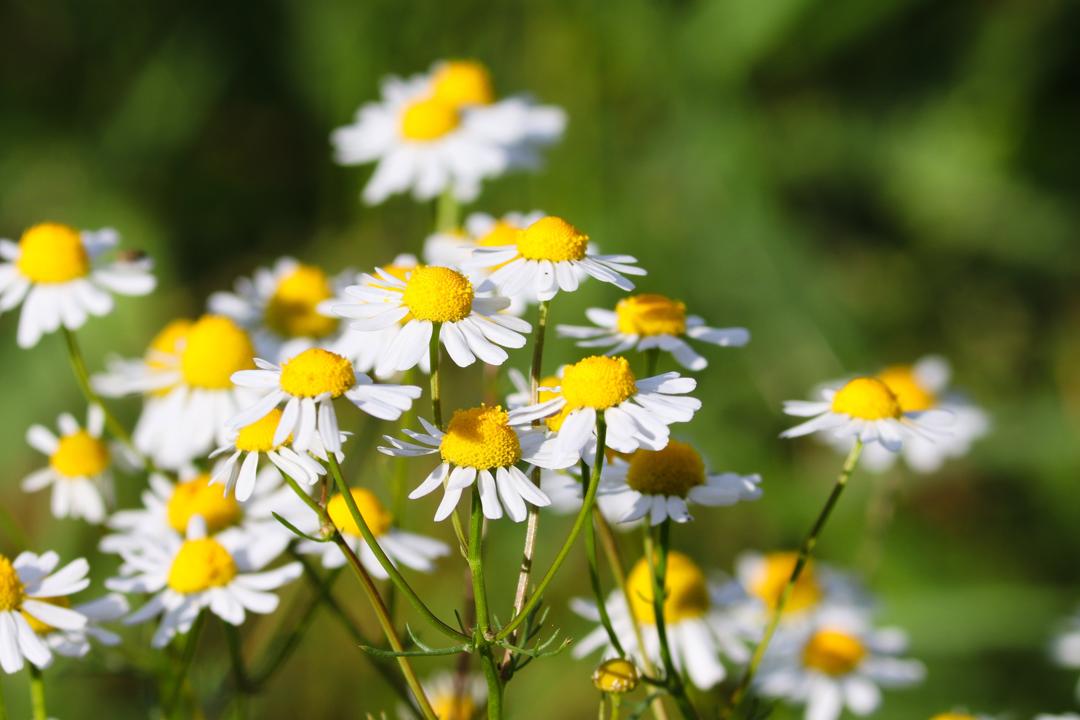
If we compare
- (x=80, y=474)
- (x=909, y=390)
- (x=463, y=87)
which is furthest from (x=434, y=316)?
(x=909, y=390)

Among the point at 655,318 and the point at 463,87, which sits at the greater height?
the point at 463,87

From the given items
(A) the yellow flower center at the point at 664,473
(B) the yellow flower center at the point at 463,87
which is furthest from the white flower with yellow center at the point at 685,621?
(B) the yellow flower center at the point at 463,87

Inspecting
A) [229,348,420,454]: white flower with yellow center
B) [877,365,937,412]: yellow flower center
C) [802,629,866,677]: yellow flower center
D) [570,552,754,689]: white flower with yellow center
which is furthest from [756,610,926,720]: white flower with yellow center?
[229,348,420,454]: white flower with yellow center

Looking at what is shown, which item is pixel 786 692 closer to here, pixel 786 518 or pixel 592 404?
pixel 592 404

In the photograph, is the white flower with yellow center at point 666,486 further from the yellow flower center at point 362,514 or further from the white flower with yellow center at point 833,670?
the white flower with yellow center at point 833,670

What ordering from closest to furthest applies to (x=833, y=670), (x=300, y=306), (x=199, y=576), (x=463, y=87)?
1. (x=199, y=576)
2. (x=300, y=306)
3. (x=833, y=670)
4. (x=463, y=87)

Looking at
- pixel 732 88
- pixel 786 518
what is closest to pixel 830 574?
pixel 786 518

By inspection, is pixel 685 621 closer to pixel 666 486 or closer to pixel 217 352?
pixel 666 486
